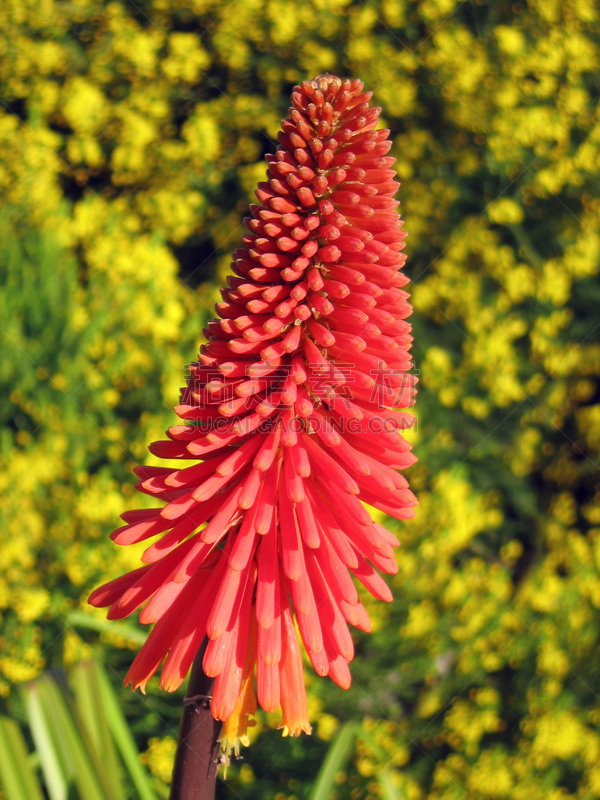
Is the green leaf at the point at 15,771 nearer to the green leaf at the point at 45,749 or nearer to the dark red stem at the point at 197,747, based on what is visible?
the green leaf at the point at 45,749

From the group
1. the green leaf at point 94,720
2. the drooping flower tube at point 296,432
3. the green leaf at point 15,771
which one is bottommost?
the green leaf at point 15,771

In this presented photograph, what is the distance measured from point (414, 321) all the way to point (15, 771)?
3.52 m

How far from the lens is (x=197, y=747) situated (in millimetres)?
1166

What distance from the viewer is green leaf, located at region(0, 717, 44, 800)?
Result: 1400 mm

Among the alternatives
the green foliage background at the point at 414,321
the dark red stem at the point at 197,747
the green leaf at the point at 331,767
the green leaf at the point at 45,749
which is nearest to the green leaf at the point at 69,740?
the green leaf at the point at 45,749

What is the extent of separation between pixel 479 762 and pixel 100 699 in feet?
8.23

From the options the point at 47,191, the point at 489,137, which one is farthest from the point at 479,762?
the point at 47,191

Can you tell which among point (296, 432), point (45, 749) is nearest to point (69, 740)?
point (45, 749)

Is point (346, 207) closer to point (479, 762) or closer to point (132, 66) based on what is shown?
point (479, 762)

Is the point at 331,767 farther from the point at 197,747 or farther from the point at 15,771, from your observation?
the point at 15,771

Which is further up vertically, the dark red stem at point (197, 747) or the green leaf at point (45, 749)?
the dark red stem at point (197, 747)

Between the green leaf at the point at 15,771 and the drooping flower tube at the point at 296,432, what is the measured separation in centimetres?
46

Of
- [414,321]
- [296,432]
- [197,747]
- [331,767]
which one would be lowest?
[331,767]

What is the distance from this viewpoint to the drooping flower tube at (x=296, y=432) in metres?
1.28
